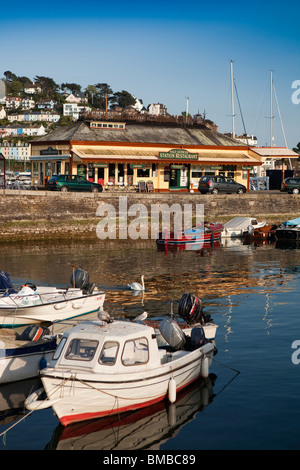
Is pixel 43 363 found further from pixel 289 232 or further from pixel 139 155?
pixel 139 155

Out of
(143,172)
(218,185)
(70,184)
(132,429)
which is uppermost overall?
(143,172)

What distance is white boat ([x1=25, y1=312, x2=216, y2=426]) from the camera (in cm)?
1418

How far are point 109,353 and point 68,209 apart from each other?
115 feet

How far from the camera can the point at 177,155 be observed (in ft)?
193

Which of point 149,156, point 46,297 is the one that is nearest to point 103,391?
point 46,297

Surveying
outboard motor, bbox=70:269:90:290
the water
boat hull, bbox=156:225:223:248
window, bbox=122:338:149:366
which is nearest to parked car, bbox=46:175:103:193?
boat hull, bbox=156:225:223:248

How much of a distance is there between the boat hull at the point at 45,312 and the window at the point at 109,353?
318 inches

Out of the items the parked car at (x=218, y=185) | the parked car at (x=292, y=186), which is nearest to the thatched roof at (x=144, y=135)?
the parked car at (x=218, y=185)

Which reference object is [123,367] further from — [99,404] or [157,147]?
[157,147]

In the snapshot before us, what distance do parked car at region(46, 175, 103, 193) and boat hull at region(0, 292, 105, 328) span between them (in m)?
27.7

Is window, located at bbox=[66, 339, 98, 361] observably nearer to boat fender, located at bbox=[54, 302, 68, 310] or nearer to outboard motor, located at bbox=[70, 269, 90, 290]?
boat fender, located at bbox=[54, 302, 68, 310]

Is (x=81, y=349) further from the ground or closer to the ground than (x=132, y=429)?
further from the ground

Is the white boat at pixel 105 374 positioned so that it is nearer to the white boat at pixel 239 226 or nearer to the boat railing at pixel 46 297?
the boat railing at pixel 46 297
